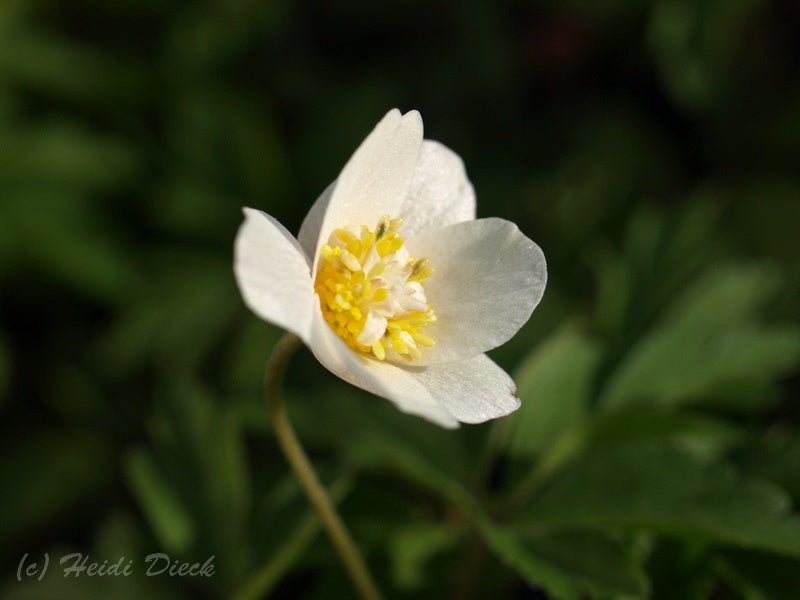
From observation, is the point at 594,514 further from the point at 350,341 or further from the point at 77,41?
the point at 77,41

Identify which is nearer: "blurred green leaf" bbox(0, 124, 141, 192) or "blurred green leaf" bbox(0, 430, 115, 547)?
"blurred green leaf" bbox(0, 430, 115, 547)

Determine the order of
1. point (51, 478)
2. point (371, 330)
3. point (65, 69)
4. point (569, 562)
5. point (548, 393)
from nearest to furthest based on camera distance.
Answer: point (371, 330) < point (569, 562) < point (548, 393) < point (51, 478) < point (65, 69)

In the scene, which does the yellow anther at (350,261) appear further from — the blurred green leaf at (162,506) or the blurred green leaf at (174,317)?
the blurred green leaf at (174,317)

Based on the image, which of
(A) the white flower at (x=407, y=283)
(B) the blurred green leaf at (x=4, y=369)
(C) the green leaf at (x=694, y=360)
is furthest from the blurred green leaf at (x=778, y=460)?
(B) the blurred green leaf at (x=4, y=369)

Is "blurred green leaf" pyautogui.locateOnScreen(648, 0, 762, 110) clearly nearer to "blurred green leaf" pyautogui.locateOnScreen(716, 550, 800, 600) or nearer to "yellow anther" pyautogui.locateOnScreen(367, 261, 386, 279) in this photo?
"blurred green leaf" pyautogui.locateOnScreen(716, 550, 800, 600)

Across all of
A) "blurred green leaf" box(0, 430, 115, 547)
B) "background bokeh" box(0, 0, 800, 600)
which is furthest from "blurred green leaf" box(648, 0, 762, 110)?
"blurred green leaf" box(0, 430, 115, 547)

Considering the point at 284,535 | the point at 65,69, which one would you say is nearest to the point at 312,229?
the point at 284,535

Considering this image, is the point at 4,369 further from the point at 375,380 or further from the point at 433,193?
the point at 375,380
